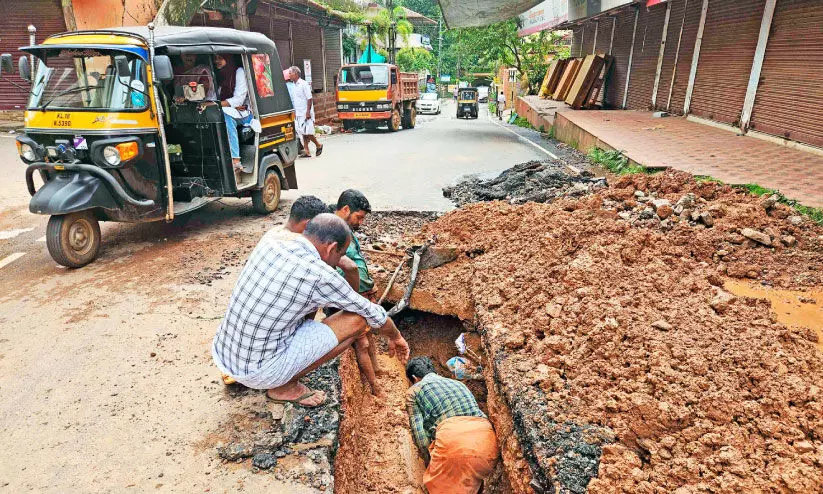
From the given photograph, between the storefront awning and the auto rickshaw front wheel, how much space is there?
1441cm

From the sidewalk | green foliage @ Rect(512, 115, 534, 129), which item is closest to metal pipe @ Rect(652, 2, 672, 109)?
the sidewalk

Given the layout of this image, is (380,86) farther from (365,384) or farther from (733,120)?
(365,384)

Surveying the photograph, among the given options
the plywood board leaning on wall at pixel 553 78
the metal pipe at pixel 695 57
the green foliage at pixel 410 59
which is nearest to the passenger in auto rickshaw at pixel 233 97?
the metal pipe at pixel 695 57

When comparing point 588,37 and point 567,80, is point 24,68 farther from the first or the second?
point 588,37

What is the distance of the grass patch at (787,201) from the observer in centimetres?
500

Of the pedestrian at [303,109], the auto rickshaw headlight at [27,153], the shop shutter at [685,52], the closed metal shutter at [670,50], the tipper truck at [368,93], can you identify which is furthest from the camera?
the tipper truck at [368,93]

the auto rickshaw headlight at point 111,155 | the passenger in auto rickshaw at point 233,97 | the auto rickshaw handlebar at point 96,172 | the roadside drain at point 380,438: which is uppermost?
the passenger in auto rickshaw at point 233,97

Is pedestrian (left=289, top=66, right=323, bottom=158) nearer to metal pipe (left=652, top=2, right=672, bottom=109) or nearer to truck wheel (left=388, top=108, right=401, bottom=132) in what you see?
truck wheel (left=388, top=108, right=401, bottom=132)

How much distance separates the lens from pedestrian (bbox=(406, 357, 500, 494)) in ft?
10.4

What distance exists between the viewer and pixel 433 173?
10.3m

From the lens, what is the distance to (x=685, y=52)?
506 inches

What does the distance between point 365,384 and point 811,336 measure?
10.1ft

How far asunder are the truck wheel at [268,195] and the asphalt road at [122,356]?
17 cm

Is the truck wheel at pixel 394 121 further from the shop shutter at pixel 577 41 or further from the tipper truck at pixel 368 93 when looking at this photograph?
the shop shutter at pixel 577 41
